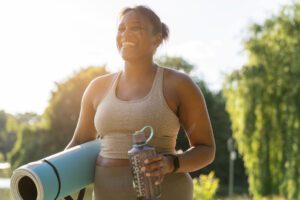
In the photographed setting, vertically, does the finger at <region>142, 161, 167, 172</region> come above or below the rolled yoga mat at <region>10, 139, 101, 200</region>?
above

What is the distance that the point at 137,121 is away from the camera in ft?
4.70

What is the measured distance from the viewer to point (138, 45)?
1521mm

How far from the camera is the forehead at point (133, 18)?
1540 mm

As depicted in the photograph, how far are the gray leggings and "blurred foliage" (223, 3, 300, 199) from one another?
920cm

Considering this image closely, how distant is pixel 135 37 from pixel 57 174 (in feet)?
1.98

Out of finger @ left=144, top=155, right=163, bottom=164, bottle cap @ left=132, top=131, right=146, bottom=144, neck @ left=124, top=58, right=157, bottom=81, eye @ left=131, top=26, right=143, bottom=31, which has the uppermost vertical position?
eye @ left=131, top=26, right=143, bottom=31

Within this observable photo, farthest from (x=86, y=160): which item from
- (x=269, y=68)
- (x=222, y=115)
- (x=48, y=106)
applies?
(x=222, y=115)

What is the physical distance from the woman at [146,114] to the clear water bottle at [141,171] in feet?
0.43

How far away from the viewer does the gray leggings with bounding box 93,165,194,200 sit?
145cm

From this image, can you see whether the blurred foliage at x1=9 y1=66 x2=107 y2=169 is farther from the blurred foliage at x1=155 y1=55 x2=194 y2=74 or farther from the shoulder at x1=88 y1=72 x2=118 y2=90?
the shoulder at x1=88 y1=72 x2=118 y2=90

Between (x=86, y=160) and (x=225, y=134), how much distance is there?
2591 centimetres

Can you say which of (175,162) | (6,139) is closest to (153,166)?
(175,162)

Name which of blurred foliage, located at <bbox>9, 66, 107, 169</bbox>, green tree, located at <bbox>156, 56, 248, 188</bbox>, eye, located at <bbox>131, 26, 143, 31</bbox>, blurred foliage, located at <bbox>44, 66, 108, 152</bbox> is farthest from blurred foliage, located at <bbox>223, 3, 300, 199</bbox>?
green tree, located at <bbox>156, 56, 248, 188</bbox>

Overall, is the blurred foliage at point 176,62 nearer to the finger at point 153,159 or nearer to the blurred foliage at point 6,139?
the blurred foliage at point 6,139
